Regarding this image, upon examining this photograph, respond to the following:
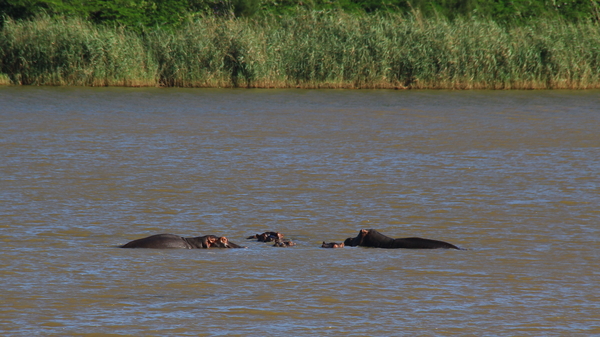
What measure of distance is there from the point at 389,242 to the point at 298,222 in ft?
4.61

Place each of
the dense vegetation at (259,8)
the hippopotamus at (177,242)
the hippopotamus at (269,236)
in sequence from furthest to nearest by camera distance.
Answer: the dense vegetation at (259,8) < the hippopotamus at (269,236) < the hippopotamus at (177,242)

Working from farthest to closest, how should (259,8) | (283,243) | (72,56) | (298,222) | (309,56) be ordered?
(259,8) < (309,56) < (72,56) < (298,222) < (283,243)

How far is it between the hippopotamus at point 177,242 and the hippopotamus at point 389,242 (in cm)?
108

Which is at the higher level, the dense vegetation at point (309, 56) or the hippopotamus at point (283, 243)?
the dense vegetation at point (309, 56)

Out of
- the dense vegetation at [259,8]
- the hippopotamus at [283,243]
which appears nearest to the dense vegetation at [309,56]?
the dense vegetation at [259,8]

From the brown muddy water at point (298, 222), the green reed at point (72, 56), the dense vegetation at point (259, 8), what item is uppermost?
the dense vegetation at point (259, 8)

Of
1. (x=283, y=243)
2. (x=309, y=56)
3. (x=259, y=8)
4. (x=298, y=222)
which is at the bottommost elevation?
(x=298, y=222)

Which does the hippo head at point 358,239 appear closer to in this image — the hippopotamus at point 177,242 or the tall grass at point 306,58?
the hippopotamus at point 177,242

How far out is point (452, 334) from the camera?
5.26 m

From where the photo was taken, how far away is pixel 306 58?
24.8 m

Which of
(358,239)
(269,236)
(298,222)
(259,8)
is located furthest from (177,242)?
(259,8)

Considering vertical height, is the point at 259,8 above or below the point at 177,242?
above

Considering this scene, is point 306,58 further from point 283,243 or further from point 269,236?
point 283,243

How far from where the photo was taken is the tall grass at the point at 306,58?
24656 millimetres
